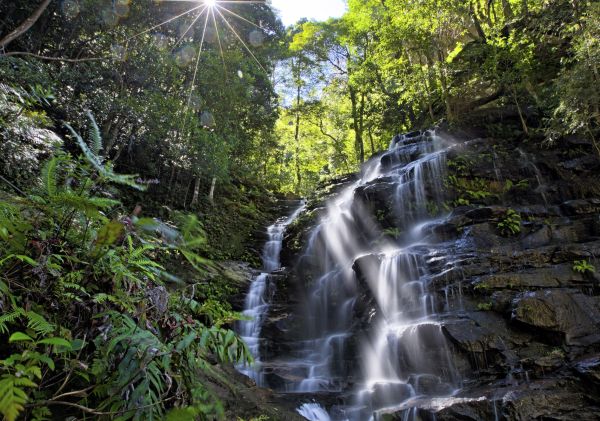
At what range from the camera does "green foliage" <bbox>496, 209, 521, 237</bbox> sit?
9125 millimetres

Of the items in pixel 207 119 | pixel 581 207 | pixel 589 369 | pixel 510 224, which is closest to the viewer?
pixel 589 369

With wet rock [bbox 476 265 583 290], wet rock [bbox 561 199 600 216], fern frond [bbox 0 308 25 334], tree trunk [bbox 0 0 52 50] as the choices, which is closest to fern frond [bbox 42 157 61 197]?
fern frond [bbox 0 308 25 334]

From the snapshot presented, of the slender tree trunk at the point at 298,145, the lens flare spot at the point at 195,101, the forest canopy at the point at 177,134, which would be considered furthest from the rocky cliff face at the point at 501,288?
the slender tree trunk at the point at 298,145

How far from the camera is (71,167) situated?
2.47 metres

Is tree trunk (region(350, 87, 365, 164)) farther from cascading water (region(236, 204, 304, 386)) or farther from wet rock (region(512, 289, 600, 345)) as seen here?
wet rock (region(512, 289, 600, 345))

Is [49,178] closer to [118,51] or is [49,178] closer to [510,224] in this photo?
[510,224]

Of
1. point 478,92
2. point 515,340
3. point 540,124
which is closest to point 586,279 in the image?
point 515,340

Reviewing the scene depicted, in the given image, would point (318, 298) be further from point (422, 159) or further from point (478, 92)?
point (478, 92)

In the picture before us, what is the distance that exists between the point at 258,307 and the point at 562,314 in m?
7.01

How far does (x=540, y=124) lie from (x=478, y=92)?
3593 millimetres

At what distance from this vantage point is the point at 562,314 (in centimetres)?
655

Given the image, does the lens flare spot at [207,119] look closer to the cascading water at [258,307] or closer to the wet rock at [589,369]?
the cascading water at [258,307]

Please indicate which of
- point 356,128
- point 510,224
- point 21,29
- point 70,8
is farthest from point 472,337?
point 356,128

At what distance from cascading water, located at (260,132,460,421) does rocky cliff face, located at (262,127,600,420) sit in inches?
3.3
